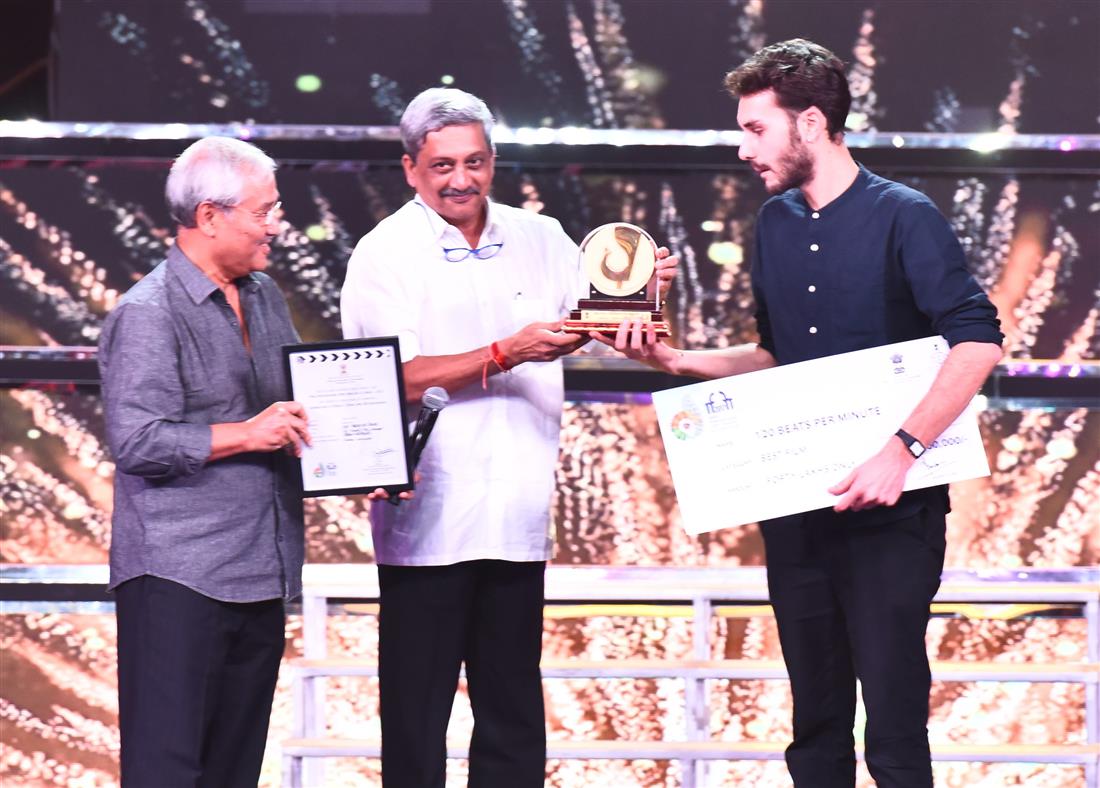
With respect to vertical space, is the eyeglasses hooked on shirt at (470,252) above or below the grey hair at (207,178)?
below

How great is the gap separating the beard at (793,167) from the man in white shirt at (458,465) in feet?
0.85

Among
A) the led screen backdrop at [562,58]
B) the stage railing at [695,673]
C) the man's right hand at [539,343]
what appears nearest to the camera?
the man's right hand at [539,343]

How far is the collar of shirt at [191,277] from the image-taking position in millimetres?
2447

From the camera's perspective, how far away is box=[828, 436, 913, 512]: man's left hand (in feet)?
7.87

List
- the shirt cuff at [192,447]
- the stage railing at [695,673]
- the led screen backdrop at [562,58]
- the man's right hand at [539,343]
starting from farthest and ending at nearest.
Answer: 1. the led screen backdrop at [562,58]
2. the stage railing at [695,673]
3. the man's right hand at [539,343]
4. the shirt cuff at [192,447]

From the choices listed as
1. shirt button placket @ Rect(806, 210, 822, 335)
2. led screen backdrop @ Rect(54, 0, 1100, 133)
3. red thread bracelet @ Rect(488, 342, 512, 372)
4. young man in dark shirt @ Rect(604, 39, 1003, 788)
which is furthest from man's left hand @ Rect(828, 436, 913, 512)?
led screen backdrop @ Rect(54, 0, 1100, 133)

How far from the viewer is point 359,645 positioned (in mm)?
3934

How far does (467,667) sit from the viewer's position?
112 inches

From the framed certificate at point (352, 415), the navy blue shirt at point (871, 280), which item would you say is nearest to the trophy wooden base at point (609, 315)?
the navy blue shirt at point (871, 280)

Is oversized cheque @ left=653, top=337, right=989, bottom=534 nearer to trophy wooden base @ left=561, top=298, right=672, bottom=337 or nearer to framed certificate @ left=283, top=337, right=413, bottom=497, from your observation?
trophy wooden base @ left=561, top=298, right=672, bottom=337

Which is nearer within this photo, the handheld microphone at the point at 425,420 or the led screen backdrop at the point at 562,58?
the handheld microphone at the point at 425,420

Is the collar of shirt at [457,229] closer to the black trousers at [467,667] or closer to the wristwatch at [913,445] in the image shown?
the black trousers at [467,667]

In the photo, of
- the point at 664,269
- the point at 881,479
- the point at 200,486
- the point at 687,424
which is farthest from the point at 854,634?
the point at 200,486

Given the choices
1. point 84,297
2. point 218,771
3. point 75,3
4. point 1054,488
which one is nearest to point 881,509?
point 218,771
